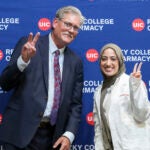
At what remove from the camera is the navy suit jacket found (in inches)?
78.3

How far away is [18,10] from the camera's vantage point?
2.60 metres

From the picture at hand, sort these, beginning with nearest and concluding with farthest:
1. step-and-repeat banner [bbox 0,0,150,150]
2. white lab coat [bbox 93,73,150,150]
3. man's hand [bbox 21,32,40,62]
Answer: man's hand [bbox 21,32,40,62], white lab coat [bbox 93,73,150,150], step-and-repeat banner [bbox 0,0,150,150]

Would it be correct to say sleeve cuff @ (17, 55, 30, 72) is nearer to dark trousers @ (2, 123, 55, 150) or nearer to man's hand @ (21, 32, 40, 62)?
man's hand @ (21, 32, 40, 62)

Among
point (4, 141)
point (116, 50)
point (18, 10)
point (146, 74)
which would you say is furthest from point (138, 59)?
point (4, 141)

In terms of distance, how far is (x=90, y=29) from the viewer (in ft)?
8.55

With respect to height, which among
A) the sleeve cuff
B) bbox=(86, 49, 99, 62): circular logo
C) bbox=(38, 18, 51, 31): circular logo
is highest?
bbox=(38, 18, 51, 31): circular logo

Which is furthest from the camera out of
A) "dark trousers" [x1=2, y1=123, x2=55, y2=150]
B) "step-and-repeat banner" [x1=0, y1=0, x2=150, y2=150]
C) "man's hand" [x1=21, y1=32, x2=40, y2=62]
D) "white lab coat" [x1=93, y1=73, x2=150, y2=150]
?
"step-and-repeat banner" [x1=0, y1=0, x2=150, y2=150]

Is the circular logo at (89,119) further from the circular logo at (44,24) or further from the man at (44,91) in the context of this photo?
the circular logo at (44,24)

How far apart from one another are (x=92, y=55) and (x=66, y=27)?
20.8 inches

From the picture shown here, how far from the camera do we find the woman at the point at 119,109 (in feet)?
6.29

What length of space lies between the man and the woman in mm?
177

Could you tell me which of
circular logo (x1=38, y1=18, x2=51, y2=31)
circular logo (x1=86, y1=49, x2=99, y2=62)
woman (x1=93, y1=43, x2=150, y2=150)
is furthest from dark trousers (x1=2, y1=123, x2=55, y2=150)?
circular logo (x1=38, y1=18, x2=51, y2=31)

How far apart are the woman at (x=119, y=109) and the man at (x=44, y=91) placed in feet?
0.58

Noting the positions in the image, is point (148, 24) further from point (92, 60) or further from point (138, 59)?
point (92, 60)
